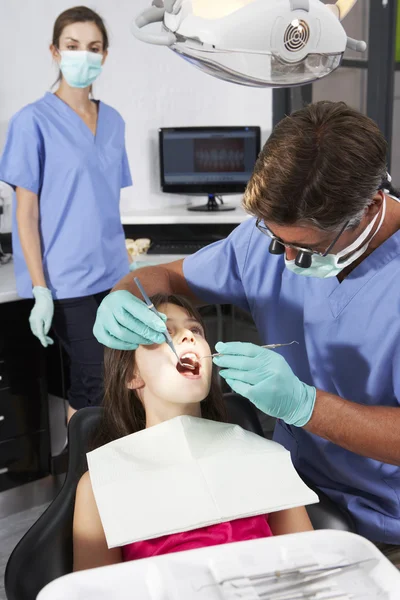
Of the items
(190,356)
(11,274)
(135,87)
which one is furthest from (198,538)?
(135,87)

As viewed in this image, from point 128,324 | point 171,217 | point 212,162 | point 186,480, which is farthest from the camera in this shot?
point 212,162

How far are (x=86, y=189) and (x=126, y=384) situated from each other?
0.93 meters

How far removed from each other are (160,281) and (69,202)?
0.79 m

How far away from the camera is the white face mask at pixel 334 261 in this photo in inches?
48.6

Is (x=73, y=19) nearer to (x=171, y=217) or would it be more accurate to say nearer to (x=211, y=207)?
(x=171, y=217)

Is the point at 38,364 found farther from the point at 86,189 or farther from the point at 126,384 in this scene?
the point at 126,384

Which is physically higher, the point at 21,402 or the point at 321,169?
the point at 321,169

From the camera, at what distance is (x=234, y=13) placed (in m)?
0.89

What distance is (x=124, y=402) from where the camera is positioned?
1472 millimetres

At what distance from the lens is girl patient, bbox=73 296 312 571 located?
1.20 metres

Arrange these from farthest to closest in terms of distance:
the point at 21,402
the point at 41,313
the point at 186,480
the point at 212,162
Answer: the point at 212,162
the point at 21,402
the point at 41,313
the point at 186,480

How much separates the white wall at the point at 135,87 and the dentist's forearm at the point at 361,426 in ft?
6.61

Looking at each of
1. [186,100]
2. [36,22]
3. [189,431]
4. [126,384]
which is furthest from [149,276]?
[186,100]

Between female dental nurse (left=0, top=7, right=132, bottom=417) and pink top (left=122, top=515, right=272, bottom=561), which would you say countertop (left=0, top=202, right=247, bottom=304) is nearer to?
female dental nurse (left=0, top=7, right=132, bottom=417)
